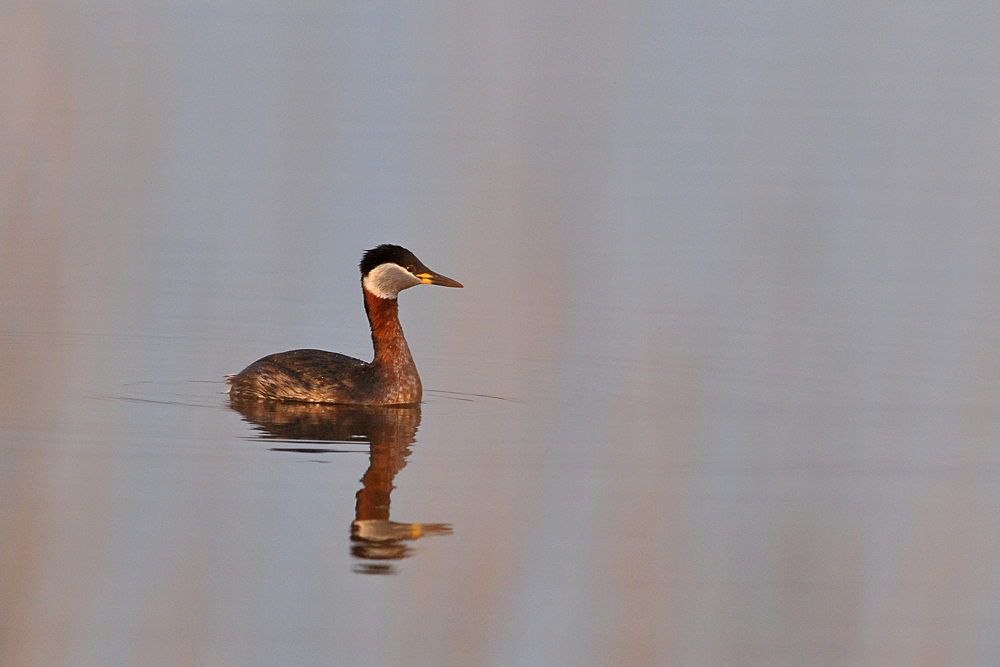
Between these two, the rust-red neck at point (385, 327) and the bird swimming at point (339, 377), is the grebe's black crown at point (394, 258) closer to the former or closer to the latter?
the bird swimming at point (339, 377)

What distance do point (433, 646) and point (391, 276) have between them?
4587 mm

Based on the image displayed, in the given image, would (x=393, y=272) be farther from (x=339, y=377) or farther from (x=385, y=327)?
(x=339, y=377)

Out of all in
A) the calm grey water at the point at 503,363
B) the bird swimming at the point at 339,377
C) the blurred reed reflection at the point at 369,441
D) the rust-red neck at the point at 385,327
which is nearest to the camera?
the calm grey water at the point at 503,363

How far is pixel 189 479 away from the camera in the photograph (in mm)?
6160

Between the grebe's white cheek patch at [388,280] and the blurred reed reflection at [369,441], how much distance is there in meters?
0.75

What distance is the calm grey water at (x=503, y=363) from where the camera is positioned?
4.68 m

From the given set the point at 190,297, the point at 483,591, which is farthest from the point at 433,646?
the point at 190,297

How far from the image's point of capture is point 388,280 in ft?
28.7

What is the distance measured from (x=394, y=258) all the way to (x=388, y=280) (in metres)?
0.15

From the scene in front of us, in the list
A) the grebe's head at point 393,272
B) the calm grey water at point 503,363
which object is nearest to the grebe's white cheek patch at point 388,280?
the grebe's head at point 393,272

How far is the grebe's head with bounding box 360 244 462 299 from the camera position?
8617 mm

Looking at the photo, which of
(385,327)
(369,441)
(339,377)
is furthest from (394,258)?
(369,441)

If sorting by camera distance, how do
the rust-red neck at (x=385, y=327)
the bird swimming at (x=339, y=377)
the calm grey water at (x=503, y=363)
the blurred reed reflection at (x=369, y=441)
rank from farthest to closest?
the rust-red neck at (x=385, y=327) → the bird swimming at (x=339, y=377) → the blurred reed reflection at (x=369, y=441) → the calm grey water at (x=503, y=363)

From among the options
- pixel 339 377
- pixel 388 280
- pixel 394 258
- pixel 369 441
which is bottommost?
pixel 369 441
